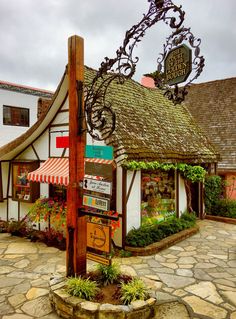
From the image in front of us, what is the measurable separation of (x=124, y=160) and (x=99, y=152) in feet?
9.32

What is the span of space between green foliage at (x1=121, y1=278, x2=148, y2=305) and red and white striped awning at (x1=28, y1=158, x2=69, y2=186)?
3.52 m

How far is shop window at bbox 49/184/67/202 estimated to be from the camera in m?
9.05

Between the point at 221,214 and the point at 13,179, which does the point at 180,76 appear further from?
the point at 221,214

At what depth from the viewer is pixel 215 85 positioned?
1928 centimetres

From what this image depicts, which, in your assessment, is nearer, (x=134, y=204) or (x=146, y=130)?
(x=134, y=204)

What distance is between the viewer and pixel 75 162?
200 inches

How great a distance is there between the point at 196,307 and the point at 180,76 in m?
3.85

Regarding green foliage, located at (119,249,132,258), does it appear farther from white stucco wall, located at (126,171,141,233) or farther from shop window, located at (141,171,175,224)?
shop window, located at (141,171,175,224)

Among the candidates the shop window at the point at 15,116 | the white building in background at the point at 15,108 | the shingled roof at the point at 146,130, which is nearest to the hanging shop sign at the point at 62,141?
the shingled roof at the point at 146,130

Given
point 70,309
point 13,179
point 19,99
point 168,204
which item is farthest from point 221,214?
point 19,99

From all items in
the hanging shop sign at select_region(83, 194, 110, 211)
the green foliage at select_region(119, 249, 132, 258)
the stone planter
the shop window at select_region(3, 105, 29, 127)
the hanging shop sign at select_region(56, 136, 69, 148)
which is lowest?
the green foliage at select_region(119, 249, 132, 258)

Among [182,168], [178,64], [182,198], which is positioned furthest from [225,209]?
[178,64]

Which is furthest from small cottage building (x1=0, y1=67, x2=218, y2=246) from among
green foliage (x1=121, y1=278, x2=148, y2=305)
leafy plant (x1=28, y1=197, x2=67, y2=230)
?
green foliage (x1=121, y1=278, x2=148, y2=305)

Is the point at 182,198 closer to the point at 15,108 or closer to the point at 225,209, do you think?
the point at 225,209
